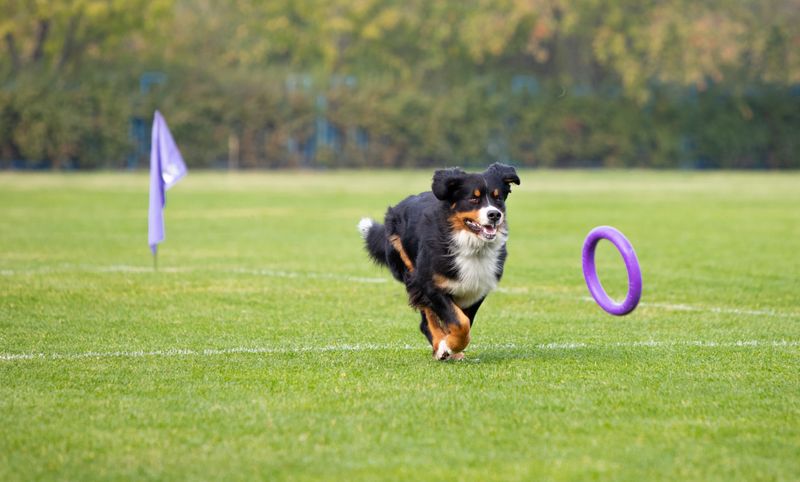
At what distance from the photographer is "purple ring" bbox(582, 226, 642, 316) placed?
8453 mm

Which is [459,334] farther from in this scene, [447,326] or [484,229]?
[484,229]

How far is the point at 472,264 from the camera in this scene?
27.9 ft

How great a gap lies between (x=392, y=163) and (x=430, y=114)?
2880 millimetres

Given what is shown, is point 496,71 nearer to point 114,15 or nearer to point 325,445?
point 114,15

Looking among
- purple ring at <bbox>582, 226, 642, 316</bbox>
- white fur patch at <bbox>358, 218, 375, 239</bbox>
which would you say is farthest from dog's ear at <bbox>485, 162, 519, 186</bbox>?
white fur patch at <bbox>358, 218, 375, 239</bbox>

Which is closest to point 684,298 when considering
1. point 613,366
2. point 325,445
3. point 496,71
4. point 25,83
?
point 613,366

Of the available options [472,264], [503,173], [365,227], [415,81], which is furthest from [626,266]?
[415,81]

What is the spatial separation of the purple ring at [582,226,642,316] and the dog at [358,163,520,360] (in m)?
0.83

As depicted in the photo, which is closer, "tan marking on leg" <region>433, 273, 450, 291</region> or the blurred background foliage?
"tan marking on leg" <region>433, 273, 450, 291</region>

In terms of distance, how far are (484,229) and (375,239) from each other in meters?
1.68

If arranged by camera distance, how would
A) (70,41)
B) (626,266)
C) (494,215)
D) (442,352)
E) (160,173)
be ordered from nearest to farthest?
(494,215)
(442,352)
(626,266)
(160,173)
(70,41)

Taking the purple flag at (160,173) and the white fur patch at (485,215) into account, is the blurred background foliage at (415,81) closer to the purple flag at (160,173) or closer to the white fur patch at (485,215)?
the purple flag at (160,173)

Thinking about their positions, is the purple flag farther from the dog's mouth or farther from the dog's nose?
the dog's nose

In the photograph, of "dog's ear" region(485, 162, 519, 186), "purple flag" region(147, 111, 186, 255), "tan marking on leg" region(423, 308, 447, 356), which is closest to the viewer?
"tan marking on leg" region(423, 308, 447, 356)
